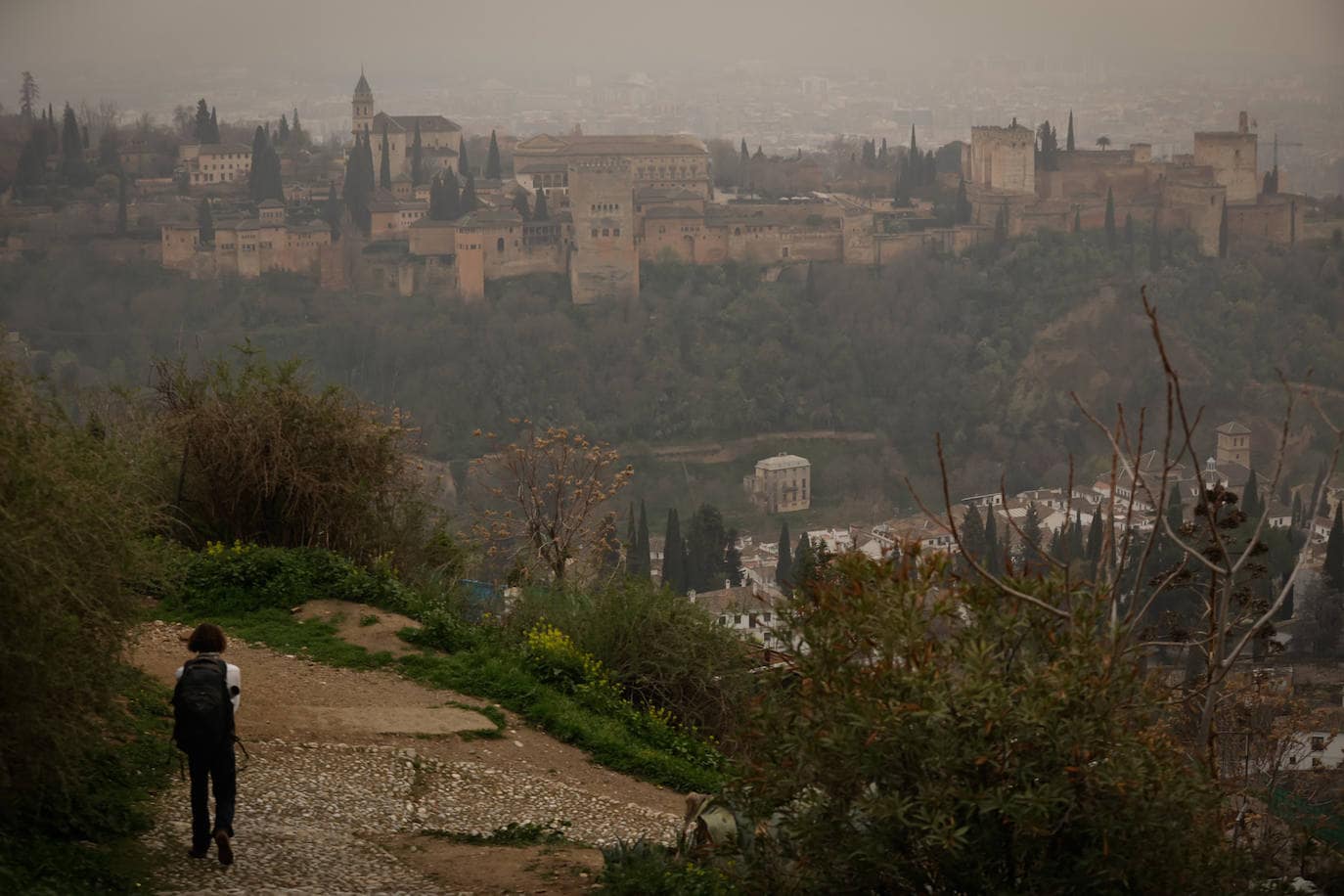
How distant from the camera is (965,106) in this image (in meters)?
101

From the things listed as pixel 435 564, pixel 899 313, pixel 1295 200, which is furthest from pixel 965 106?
pixel 435 564

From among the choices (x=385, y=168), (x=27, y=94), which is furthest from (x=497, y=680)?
(x=27, y=94)

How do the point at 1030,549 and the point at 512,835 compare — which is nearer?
the point at 512,835

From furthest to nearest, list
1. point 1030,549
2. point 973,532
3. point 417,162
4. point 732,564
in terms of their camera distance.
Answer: point 417,162 → point 973,532 → point 732,564 → point 1030,549

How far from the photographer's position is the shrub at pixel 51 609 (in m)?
3.99

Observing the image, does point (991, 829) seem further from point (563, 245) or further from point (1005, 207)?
point (1005, 207)

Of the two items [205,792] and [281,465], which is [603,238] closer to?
[281,465]

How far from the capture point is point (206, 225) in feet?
158

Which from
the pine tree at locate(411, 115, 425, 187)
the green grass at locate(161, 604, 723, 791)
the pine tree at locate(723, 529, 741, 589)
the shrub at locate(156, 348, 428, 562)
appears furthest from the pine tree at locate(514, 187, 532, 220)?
the green grass at locate(161, 604, 723, 791)

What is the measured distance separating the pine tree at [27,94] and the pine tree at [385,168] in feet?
60.0

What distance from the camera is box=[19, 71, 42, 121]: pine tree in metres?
67.3

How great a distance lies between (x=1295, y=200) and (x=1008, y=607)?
182 feet

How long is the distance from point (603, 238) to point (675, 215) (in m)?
2.74


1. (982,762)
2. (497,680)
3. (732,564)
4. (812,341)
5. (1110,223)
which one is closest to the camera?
(982,762)
